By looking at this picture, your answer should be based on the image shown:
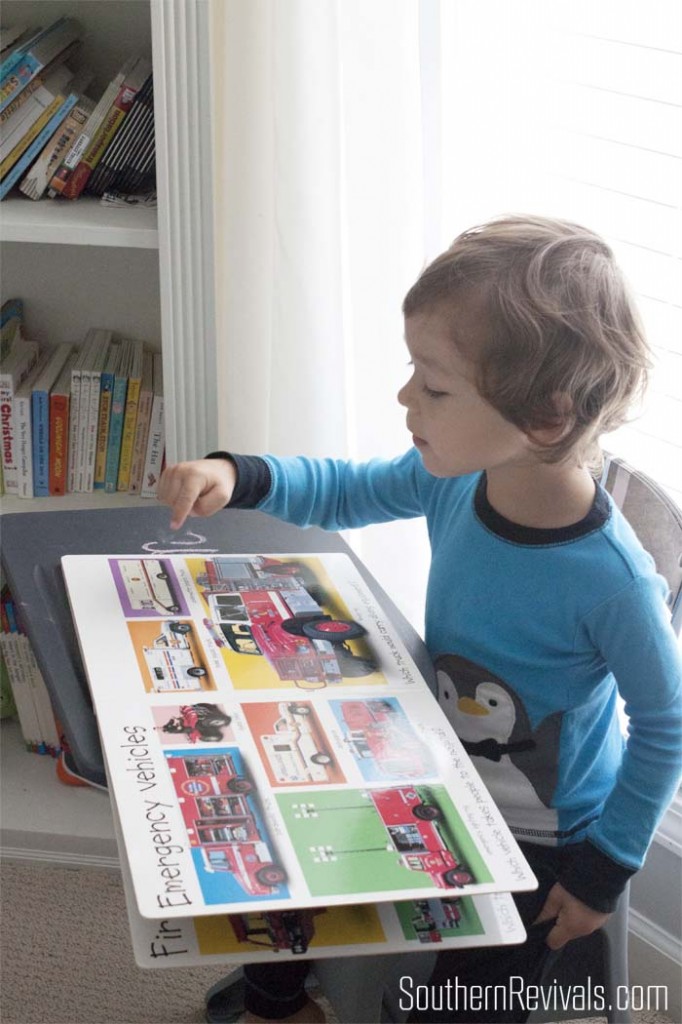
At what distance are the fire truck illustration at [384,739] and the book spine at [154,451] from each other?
853mm

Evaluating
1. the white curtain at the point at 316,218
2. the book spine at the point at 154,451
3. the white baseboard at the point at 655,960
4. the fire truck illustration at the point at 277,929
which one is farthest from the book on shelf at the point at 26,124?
the white baseboard at the point at 655,960

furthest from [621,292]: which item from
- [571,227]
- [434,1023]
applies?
[434,1023]

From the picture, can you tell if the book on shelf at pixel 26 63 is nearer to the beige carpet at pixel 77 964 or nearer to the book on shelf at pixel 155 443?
the book on shelf at pixel 155 443

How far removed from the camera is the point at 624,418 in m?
0.99

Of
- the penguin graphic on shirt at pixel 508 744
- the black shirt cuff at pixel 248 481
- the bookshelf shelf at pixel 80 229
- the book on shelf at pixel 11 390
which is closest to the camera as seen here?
the penguin graphic on shirt at pixel 508 744

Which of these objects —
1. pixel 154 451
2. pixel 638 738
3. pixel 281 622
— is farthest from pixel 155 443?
pixel 638 738

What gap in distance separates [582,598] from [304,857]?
1.28 feet

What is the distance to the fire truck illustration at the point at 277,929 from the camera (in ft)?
2.27

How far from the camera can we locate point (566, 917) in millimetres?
944

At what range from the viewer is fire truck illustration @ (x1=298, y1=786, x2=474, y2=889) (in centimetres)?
68

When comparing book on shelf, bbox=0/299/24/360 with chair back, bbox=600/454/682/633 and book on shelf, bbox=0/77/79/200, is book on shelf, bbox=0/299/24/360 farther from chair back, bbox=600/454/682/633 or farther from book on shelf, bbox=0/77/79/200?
chair back, bbox=600/454/682/633

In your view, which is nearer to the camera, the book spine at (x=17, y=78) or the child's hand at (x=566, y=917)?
the child's hand at (x=566, y=917)

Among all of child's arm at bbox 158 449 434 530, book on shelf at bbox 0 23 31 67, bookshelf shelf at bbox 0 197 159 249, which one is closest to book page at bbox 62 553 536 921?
child's arm at bbox 158 449 434 530

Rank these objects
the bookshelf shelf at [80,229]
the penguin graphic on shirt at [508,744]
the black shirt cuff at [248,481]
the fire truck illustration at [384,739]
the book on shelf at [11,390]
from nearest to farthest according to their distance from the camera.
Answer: the fire truck illustration at [384,739]
the penguin graphic on shirt at [508,744]
the black shirt cuff at [248,481]
the bookshelf shelf at [80,229]
the book on shelf at [11,390]
